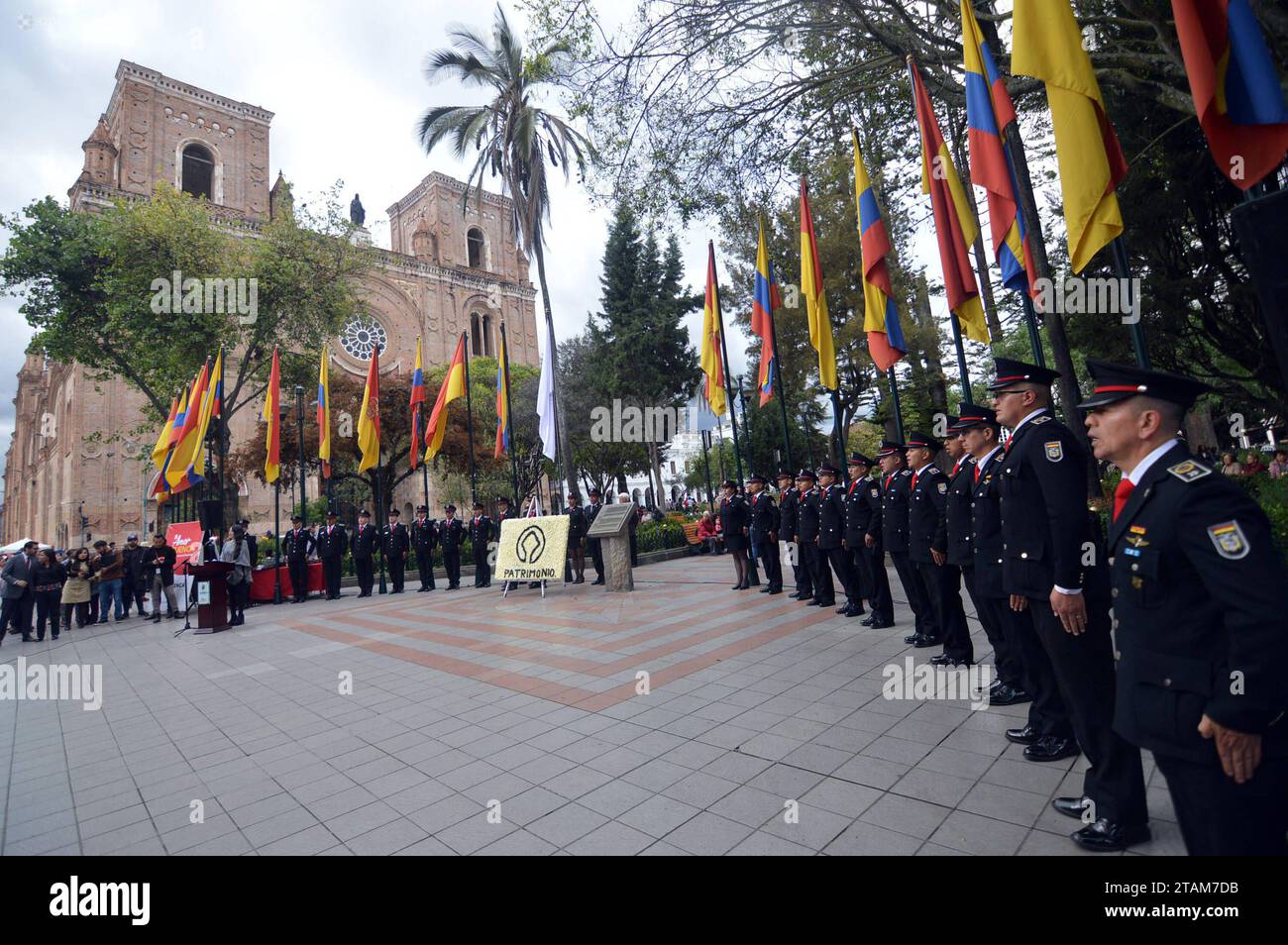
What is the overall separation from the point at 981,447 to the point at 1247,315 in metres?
11.0

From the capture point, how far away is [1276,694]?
1.71 m

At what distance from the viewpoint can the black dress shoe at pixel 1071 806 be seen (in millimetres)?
2889

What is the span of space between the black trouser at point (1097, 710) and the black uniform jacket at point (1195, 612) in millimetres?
783

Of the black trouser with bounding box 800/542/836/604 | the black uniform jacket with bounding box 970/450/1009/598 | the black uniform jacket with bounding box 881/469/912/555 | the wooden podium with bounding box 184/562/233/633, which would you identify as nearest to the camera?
the black uniform jacket with bounding box 970/450/1009/598

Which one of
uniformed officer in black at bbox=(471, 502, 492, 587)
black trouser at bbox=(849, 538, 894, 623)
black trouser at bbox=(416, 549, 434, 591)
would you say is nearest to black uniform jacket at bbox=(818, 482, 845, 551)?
black trouser at bbox=(849, 538, 894, 623)

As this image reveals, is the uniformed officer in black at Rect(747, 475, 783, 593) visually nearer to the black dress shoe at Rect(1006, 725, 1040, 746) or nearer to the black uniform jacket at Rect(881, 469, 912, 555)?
the black uniform jacket at Rect(881, 469, 912, 555)

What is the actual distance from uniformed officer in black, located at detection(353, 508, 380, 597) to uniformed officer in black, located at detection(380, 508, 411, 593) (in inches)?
11.0

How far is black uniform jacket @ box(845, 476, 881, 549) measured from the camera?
7398 millimetres

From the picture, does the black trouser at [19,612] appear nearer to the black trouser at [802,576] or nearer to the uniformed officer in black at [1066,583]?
the black trouser at [802,576]

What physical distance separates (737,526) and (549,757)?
7722 millimetres

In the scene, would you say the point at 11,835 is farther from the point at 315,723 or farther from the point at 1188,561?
the point at 1188,561

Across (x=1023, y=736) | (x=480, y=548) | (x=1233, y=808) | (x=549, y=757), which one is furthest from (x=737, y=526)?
(x=1233, y=808)
